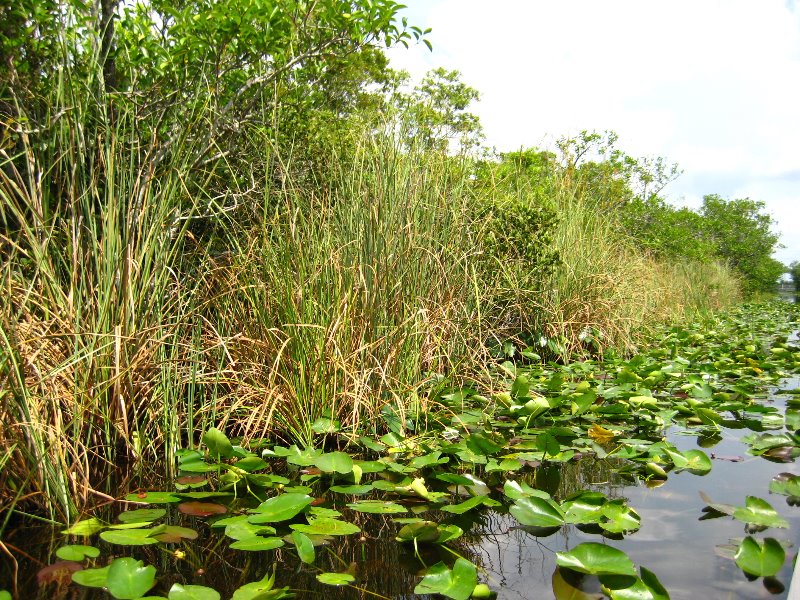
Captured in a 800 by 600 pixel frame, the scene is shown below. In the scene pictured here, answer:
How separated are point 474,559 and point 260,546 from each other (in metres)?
0.51

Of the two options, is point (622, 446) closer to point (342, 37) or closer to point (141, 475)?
point (141, 475)

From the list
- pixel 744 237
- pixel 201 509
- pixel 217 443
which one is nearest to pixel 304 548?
pixel 201 509

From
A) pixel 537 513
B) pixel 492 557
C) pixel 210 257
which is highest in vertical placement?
pixel 210 257

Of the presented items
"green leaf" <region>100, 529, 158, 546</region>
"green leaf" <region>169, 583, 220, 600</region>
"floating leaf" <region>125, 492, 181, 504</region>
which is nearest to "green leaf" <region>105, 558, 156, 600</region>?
"green leaf" <region>169, 583, 220, 600</region>

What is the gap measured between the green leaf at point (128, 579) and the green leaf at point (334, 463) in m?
0.63

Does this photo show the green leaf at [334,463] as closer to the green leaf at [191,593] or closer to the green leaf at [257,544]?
the green leaf at [257,544]

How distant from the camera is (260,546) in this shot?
1.39m

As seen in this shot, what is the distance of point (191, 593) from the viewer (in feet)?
3.87

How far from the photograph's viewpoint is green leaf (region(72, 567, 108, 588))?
1225mm

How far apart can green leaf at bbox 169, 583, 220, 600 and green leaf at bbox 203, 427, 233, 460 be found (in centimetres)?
62

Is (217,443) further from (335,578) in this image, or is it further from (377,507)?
(335,578)

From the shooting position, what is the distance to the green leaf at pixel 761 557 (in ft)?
4.29

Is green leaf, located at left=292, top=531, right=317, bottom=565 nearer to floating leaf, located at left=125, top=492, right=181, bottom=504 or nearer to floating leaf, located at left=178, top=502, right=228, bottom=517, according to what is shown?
floating leaf, located at left=178, top=502, right=228, bottom=517

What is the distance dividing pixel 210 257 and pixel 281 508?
142cm
